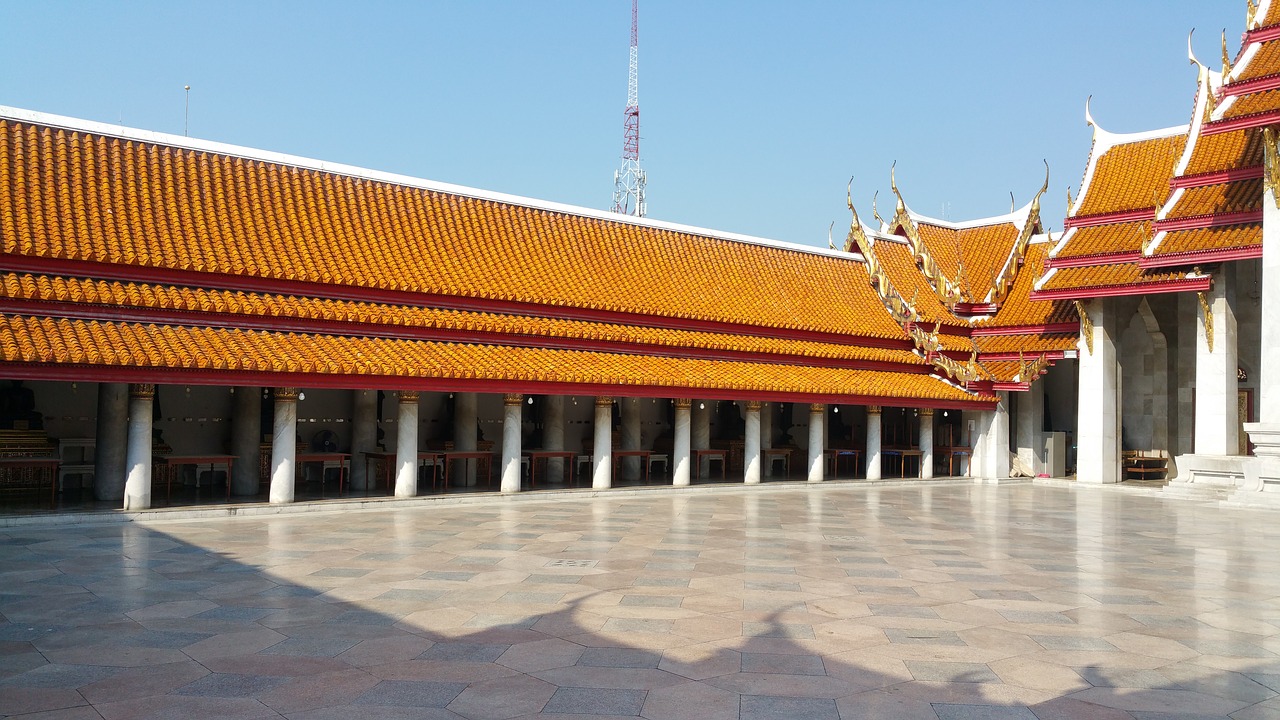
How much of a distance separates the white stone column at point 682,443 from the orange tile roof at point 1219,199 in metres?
13.0

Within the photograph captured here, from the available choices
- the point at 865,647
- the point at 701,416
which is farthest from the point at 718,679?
the point at 701,416

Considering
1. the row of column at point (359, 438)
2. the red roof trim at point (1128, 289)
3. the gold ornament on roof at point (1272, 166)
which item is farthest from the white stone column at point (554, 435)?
the gold ornament on roof at point (1272, 166)

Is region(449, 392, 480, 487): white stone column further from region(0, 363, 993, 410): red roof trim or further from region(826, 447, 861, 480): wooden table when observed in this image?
region(826, 447, 861, 480): wooden table

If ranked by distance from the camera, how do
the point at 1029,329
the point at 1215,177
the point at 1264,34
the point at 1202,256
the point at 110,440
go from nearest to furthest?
the point at 110,440 → the point at 1202,256 → the point at 1264,34 → the point at 1215,177 → the point at 1029,329

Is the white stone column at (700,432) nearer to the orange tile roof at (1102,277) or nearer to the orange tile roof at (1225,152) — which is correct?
the orange tile roof at (1102,277)

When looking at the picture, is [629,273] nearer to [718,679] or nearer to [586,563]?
[586,563]

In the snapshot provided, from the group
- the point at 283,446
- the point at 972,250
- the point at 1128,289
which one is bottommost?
the point at 283,446

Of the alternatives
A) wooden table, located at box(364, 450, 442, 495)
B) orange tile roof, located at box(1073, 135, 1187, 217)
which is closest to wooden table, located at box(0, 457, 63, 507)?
wooden table, located at box(364, 450, 442, 495)

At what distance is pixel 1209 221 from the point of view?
24.4 meters

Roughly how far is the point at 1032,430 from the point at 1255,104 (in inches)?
428

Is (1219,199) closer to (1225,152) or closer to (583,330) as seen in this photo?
(1225,152)

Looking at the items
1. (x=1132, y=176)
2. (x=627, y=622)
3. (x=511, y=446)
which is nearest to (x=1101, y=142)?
(x=1132, y=176)

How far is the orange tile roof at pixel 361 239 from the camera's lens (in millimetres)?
17859

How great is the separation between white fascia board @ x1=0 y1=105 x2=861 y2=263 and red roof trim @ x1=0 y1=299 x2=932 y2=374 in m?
4.34
